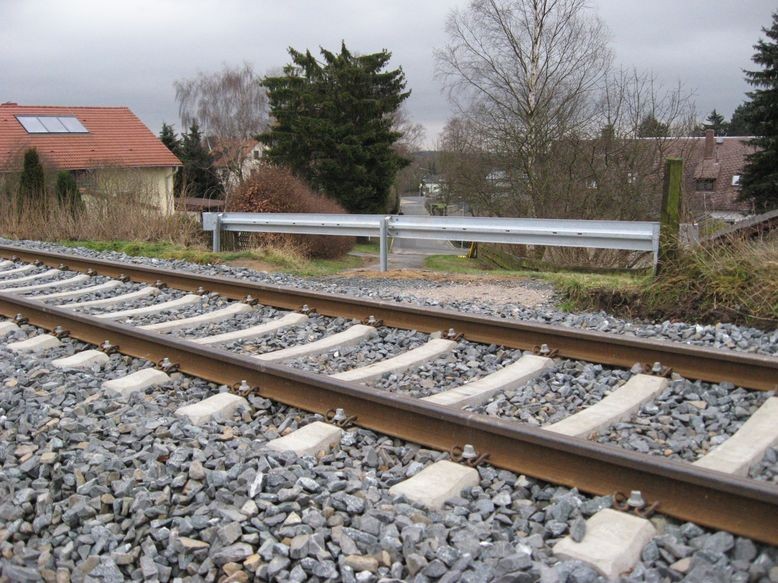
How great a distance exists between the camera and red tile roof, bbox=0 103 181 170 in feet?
124

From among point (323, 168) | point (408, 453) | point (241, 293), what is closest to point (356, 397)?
point (408, 453)

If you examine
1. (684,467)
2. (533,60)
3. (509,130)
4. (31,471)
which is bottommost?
(31,471)

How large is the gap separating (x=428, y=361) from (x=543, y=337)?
0.83 meters

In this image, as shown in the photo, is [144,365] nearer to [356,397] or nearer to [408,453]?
[356,397]

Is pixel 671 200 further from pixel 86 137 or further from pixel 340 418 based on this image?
pixel 86 137

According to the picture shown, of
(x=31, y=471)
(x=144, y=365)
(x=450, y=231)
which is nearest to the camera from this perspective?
(x=31, y=471)

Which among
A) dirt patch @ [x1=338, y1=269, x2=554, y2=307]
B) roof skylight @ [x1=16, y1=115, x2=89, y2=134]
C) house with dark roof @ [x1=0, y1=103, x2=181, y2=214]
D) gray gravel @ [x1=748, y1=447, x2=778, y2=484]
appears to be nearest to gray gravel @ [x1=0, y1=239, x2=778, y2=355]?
dirt patch @ [x1=338, y1=269, x2=554, y2=307]

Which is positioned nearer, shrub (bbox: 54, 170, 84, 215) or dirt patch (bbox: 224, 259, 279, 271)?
dirt patch (bbox: 224, 259, 279, 271)

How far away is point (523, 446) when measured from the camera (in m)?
3.33

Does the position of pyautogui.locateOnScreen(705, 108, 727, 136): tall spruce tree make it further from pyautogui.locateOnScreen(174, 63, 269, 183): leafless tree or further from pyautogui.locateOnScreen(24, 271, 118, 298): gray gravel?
pyautogui.locateOnScreen(24, 271, 118, 298): gray gravel

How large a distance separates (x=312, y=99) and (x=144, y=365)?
3910 cm

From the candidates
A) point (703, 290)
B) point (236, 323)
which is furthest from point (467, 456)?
point (703, 290)

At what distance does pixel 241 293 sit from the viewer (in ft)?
24.5

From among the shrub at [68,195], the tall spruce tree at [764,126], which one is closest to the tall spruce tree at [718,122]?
the tall spruce tree at [764,126]
